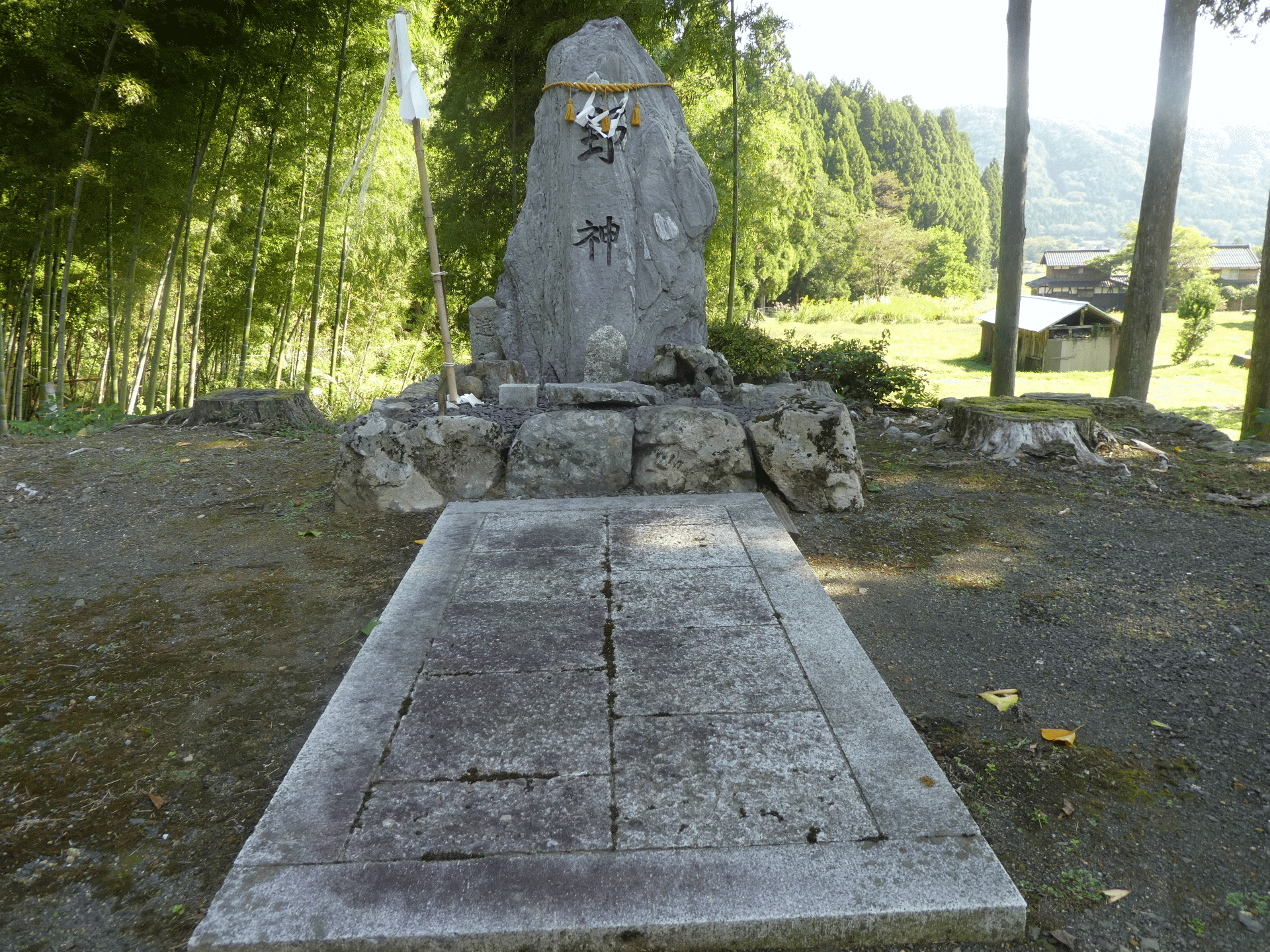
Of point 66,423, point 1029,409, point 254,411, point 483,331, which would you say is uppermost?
point 483,331

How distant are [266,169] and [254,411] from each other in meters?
3.21

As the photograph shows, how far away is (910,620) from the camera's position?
253cm

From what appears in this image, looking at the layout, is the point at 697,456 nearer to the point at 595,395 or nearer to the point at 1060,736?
the point at 595,395

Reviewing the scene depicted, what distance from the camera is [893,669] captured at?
2.21 metres

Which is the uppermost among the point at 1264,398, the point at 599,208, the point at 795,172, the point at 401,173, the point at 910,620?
the point at 795,172

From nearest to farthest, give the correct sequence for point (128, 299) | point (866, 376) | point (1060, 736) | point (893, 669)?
point (1060, 736)
point (893, 669)
point (866, 376)
point (128, 299)

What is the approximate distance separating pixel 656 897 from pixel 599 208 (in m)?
4.51

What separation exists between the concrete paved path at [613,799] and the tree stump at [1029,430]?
106 inches

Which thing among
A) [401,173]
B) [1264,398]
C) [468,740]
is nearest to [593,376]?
[468,740]

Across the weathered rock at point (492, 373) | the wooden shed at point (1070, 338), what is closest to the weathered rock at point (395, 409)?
the weathered rock at point (492, 373)

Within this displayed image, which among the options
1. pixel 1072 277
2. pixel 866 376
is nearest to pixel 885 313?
pixel 1072 277

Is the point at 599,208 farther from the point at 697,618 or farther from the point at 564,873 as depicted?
the point at 564,873

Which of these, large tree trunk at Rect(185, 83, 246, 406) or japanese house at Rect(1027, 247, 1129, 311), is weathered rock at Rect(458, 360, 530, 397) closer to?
large tree trunk at Rect(185, 83, 246, 406)

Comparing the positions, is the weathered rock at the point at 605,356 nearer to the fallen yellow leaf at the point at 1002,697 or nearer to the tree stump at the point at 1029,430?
the tree stump at the point at 1029,430
